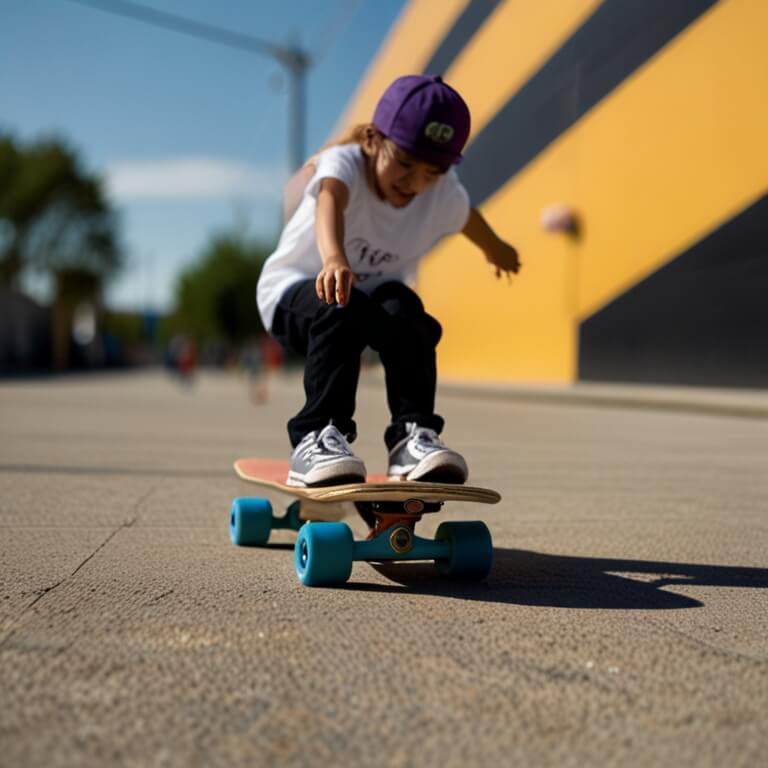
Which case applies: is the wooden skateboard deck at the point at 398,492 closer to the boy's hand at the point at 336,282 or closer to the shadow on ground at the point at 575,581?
the shadow on ground at the point at 575,581

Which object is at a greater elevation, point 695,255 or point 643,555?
point 695,255

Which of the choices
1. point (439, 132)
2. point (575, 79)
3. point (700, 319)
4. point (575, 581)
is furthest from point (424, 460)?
point (575, 79)

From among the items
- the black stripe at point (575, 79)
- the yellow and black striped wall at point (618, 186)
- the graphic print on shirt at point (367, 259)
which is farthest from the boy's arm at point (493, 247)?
the black stripe at point (575, 79)

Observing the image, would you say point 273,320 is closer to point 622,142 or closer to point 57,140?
point 622,142

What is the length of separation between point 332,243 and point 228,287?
52.5 meters

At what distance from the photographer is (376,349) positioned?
2.93 metres

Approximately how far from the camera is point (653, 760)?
4.78ft

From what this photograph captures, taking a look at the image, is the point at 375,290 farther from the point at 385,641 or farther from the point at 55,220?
the point at 55,220

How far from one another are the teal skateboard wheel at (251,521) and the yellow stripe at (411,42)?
1829cm

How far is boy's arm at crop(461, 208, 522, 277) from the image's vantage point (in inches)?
134

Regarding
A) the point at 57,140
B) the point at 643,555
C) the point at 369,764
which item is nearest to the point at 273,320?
the point at 643,555

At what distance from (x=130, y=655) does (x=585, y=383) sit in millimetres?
15723

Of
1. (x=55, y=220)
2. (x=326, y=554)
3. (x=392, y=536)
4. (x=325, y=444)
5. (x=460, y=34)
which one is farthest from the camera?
(x=55, y=220)

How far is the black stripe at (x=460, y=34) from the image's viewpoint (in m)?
21.4
